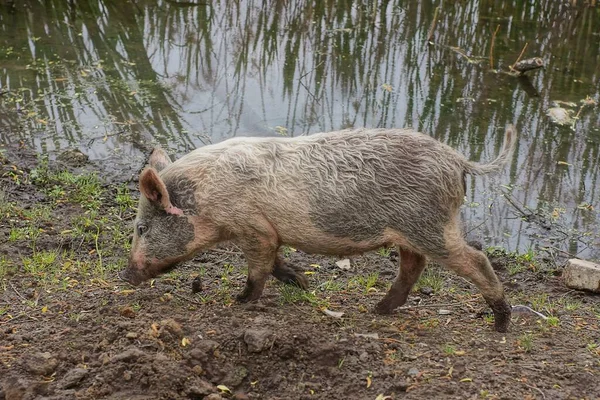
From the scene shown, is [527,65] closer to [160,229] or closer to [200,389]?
[160,229]

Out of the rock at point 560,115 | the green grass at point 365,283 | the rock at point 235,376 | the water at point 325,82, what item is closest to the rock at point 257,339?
the rock at point 235,376

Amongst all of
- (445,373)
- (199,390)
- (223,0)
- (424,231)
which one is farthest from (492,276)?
(223,0)

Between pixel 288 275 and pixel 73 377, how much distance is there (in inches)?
69.7

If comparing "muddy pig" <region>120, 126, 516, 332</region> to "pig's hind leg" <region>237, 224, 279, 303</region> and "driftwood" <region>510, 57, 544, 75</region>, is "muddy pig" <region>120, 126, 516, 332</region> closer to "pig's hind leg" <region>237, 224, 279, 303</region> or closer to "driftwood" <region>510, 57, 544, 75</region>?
"pig's hind leg" <region>237, 224, 279, 303</region>

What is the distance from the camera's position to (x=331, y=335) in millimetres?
4562

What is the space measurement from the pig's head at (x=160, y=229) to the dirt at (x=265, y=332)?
212 mm

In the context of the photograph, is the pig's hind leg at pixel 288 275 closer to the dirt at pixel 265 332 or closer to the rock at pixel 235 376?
the dirt at pixel 265 332

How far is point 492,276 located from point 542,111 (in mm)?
4686

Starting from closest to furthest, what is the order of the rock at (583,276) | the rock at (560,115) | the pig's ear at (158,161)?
the pig's ear at (158,161), the rock at (583,276), the rock at (560,115)

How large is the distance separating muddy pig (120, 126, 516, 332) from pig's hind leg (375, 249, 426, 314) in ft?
0.48

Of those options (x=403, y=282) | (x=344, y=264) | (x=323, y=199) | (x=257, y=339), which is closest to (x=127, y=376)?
(x=257, y=339)

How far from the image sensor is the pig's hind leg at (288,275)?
17.6 feet

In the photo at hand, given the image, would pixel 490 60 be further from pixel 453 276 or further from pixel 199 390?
pixel 199 390

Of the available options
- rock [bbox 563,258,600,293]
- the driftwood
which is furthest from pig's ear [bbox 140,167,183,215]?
the driftwood
